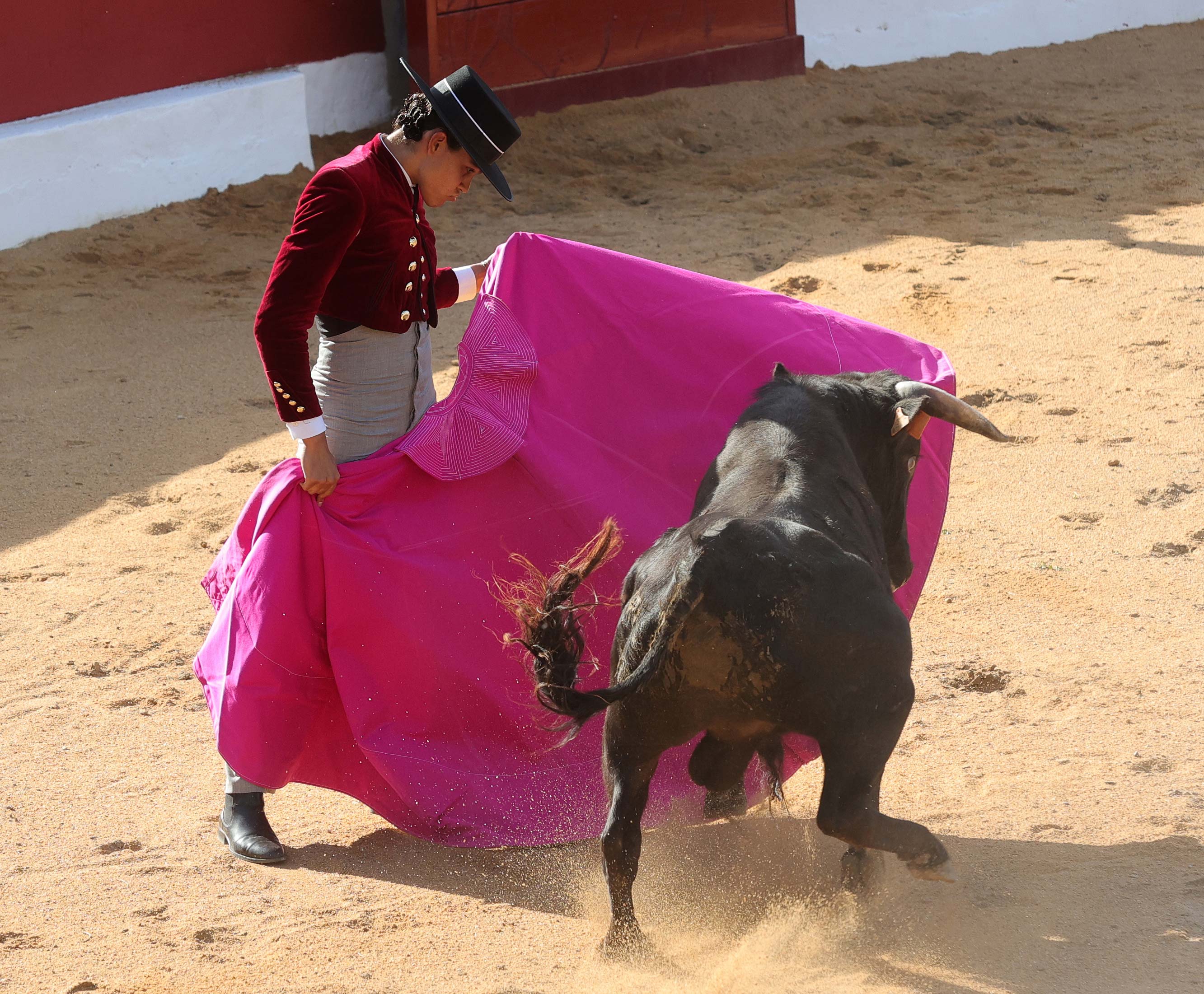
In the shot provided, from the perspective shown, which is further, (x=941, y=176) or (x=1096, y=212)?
(x=941, y=176)

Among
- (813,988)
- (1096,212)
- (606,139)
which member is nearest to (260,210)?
(606,139)

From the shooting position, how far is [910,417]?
2.83 metres

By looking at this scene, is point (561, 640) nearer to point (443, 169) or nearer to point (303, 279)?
point (303, 279)

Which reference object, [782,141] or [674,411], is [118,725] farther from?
[782,141]

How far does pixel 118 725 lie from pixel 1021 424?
3261 mm

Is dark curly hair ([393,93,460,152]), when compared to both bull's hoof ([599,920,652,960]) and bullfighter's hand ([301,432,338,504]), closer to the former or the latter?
bullfighter's hand ([301,432,338,504])

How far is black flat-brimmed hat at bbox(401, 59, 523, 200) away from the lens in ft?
8.86

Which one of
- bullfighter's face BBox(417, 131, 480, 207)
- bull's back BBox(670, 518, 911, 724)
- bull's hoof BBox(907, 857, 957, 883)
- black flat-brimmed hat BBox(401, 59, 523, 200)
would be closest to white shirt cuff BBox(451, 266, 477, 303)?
bullfighter's face BBox(417, 131, 480, 207)

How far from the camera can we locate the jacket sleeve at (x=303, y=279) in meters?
2.58

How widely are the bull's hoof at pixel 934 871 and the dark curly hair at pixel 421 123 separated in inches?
63.3

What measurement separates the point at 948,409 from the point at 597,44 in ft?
23.4

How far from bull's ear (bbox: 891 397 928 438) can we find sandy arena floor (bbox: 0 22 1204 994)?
0.77 m

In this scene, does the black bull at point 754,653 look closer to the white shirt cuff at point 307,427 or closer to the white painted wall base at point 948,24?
the white shirt cuff at point 307,427

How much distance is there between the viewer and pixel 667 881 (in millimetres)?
2748
